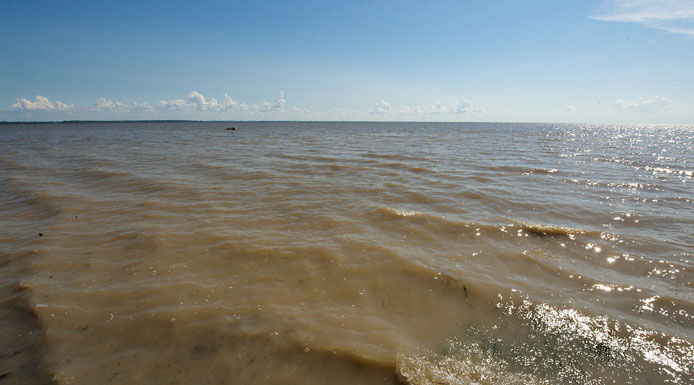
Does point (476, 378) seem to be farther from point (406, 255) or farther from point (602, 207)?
point (602, 207)

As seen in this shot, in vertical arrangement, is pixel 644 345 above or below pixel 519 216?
below

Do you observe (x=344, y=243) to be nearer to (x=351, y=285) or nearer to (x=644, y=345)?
(x=351, y=285)

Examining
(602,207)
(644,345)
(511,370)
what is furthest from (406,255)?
(602,207)

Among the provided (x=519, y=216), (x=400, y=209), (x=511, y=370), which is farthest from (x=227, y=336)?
(x=519, y=216)

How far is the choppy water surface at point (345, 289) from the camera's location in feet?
7.66

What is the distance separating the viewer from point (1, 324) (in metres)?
2.70

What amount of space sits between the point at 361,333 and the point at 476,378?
0.99 metres

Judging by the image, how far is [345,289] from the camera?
3350mm

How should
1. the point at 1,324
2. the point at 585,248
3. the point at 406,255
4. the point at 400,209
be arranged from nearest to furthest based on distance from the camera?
the point at 1,324
the point at 406,255
the point at 585,248
the point at 400,209

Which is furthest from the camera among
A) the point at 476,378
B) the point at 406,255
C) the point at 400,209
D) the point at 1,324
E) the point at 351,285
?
the point at 400,209

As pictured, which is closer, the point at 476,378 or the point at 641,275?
the point at 476,378

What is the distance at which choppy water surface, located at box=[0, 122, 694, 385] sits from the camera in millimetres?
2336

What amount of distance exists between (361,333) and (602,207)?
22.1ft

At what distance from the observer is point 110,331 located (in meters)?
2.65
